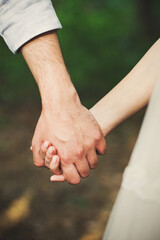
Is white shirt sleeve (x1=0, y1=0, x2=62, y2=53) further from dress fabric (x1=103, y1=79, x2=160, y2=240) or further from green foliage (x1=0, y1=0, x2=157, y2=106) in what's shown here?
green foliage (x1=0, y1=0, x2=157, y2=106)

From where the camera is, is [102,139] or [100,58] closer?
[102,139]

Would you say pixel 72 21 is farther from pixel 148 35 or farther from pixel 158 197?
pixel 158 197

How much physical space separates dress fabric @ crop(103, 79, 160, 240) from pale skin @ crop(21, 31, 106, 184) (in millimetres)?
378

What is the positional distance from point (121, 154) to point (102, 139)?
5.12ft

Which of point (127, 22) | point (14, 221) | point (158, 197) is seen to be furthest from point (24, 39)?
point (127, 22)

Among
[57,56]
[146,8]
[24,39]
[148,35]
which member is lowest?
[148,35]

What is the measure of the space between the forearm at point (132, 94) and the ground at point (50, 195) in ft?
3.54

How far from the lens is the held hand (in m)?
1.27

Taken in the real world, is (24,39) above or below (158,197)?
above

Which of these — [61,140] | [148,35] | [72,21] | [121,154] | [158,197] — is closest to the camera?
[158,197]

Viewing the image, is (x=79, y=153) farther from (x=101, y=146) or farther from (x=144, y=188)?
(x=144, y=188)

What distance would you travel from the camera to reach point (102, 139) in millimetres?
1318

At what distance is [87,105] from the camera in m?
3.38

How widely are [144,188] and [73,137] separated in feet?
1.45
